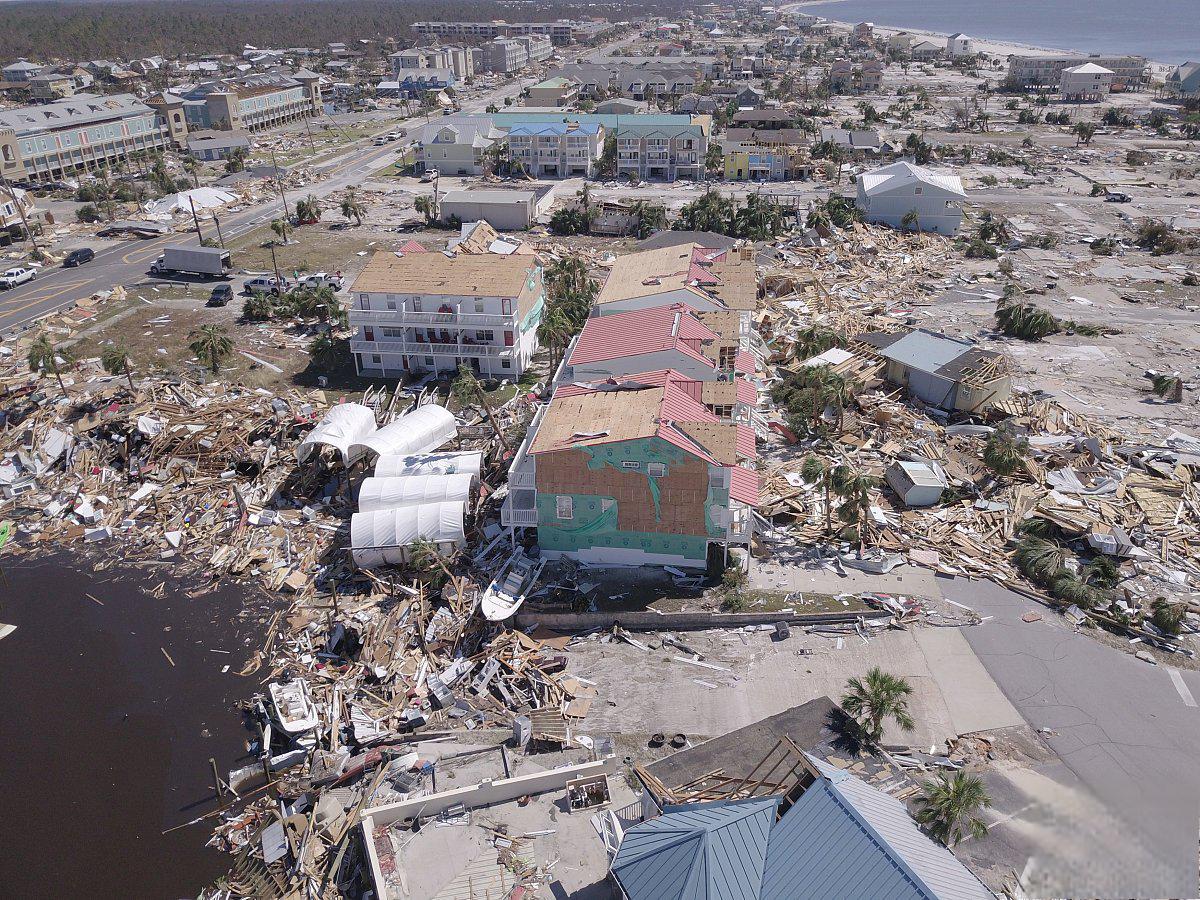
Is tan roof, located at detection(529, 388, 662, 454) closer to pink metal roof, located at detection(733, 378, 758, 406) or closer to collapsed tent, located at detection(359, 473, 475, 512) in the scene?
collapsed tent, located at detection(359, 473, 475, 512)

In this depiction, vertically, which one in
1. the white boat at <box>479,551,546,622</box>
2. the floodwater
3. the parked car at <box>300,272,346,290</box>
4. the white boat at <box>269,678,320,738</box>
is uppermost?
the parked car at <box>300,272,346,290</box>

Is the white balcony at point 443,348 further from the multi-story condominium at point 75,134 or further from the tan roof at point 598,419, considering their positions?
the multi-story condominium at point 75,134

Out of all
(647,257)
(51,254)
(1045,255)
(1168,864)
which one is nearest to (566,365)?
(647,257)

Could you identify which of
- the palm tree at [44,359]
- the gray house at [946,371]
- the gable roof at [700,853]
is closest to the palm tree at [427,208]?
the palm tree at [44,359]

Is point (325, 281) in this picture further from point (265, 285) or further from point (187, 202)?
point (187, 202)

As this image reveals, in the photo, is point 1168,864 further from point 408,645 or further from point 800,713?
point 408,645

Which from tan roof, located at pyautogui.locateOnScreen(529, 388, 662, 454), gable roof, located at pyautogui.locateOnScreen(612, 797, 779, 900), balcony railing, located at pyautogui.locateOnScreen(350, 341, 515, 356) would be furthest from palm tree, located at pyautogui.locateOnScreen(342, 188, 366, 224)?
gable roof, located at pyautogui.locateOnScreen(612, 797, 779, 900)
